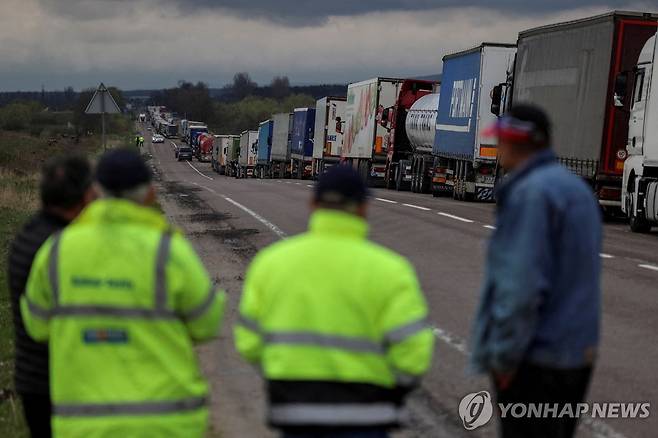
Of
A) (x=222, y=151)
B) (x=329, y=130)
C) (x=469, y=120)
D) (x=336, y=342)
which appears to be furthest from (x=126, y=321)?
(x=222, y=151)

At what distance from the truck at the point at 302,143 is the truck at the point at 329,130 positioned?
3.44 meters

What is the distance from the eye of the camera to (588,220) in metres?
4.80

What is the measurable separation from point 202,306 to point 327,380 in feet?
2.02

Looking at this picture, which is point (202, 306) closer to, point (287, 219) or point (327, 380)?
point (327, 380)

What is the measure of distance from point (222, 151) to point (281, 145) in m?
28.5

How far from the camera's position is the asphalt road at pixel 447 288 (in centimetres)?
804

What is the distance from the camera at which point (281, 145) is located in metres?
73.2

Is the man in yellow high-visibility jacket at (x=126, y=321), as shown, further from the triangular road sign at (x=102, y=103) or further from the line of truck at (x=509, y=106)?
the triangular road sign at (x=102, y=103)

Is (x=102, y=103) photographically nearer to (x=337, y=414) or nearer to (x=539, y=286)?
(x=539, y=286)

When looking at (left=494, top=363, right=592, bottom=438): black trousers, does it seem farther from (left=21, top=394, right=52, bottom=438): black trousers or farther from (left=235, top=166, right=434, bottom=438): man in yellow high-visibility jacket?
(left=21, top=394, right=52, bottom=438): black trousers

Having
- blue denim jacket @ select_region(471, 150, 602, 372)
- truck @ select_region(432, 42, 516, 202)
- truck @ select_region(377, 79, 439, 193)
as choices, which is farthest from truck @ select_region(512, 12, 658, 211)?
blue denim jacket @ select_region(471, 150, 602, 372)

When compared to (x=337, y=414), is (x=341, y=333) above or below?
above

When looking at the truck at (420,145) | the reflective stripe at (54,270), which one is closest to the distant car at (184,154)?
the truck at (420,145)

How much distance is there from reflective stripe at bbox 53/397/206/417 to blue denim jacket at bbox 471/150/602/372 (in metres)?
1.19
